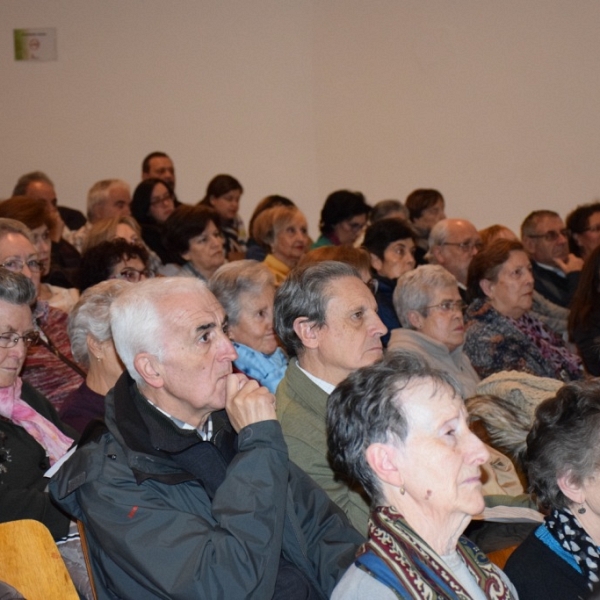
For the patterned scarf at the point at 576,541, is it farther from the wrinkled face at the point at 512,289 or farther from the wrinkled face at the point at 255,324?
the wrinkled face at the point at 512,289

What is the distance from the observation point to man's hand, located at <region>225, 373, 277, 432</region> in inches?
82.2

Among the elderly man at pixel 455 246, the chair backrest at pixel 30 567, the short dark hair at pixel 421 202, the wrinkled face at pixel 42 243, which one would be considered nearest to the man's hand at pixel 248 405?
the chair backrest at pixel 30 567

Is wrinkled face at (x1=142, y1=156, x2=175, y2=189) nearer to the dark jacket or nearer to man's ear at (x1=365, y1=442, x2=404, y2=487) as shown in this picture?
the dark jacket

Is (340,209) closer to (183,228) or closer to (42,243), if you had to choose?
(183,228)

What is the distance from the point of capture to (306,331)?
9.41ft

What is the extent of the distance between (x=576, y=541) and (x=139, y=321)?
3.68ft

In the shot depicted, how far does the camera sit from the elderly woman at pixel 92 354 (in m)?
3.08

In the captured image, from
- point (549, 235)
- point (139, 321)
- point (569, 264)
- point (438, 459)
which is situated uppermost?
point (139, 321)

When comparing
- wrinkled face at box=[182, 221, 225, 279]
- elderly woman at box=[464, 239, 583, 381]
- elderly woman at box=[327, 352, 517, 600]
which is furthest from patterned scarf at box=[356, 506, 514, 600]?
wrinkled face at box=[182, 221, 225, 279]

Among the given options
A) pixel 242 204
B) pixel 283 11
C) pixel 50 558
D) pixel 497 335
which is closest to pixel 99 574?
pixel 50 558

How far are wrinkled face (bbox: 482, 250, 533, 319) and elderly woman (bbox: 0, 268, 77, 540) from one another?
2.44 meters

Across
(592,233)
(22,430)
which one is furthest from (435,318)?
(592,233)

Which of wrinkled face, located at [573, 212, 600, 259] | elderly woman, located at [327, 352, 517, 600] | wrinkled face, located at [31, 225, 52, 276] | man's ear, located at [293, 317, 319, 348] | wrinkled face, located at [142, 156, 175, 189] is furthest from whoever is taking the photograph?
wrinkled face, located at [142, 156, 175, 189]

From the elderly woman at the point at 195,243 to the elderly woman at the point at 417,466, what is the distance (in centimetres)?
316
